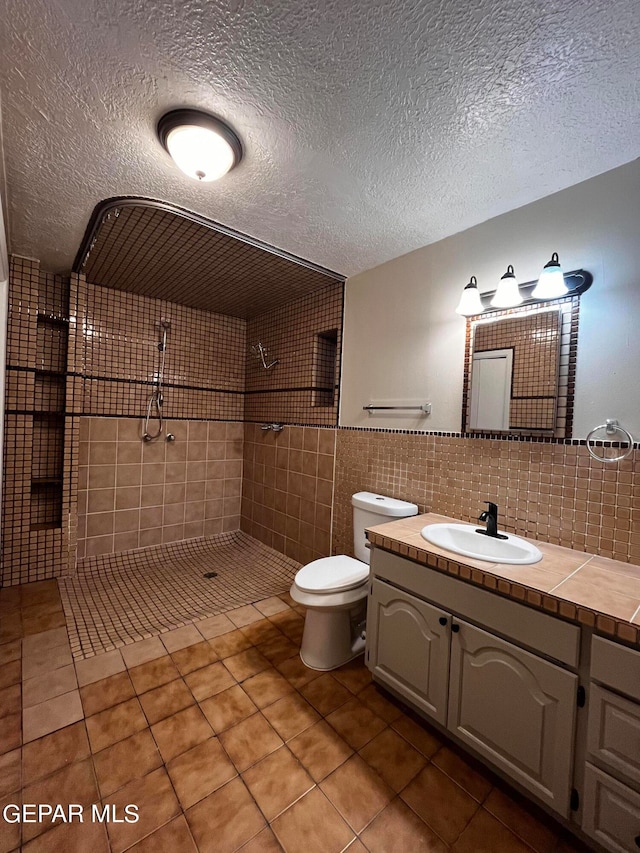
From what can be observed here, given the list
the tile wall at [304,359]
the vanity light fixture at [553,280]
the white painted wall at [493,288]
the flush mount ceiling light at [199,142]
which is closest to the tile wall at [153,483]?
the tile wall at [304,359]

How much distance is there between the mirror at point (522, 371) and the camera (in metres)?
1.51

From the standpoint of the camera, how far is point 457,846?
1.05 meters

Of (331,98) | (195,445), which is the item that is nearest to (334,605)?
(331,98)

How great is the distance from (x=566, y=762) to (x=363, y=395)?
1.88 metres

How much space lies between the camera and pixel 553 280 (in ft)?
4.77

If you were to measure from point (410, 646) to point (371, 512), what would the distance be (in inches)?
29.1

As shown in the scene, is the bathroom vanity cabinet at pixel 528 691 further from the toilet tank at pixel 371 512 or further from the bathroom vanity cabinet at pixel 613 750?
the toilet tank at pixel 371 512

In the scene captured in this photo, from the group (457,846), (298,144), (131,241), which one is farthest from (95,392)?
(457,846)

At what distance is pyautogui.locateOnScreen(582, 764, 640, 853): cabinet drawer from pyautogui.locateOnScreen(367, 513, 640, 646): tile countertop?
0.42 m

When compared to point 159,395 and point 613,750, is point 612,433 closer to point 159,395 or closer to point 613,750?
point 613,750

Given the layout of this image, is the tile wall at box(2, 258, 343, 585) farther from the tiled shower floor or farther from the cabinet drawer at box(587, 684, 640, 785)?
the cabinet drawer at box(587, 684, 640, 785)

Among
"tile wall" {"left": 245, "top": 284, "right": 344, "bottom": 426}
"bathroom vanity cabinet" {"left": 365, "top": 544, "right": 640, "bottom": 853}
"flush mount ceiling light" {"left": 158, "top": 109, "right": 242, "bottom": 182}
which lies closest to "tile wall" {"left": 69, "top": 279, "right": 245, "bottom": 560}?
"tile wall" {"left": 245, "top": 284, "right": 344, "bottom": 426}

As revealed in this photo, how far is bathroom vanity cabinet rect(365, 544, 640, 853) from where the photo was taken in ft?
3.15

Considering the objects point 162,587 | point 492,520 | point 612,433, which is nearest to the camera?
point 612,433
